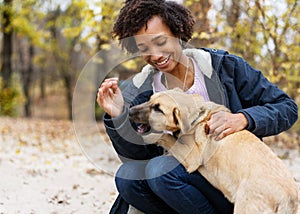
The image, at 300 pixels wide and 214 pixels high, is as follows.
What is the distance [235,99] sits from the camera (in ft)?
11.4

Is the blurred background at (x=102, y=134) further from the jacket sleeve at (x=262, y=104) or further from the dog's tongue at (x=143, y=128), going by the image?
the jacket sleeve at (x=262, y=104)

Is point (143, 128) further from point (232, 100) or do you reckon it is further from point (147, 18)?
point (147, 18)

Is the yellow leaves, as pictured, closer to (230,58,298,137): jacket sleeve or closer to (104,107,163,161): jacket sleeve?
(104,107,163,161): jacket sleeve

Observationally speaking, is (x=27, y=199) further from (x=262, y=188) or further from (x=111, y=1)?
(x=111, y=1)

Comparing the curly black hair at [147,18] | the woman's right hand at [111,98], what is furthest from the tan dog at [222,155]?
the curly black hair at [147,18]

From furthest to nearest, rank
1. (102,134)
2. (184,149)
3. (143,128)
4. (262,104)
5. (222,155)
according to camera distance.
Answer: (102,134)
(262,104)
(143,128)
(184,149)
(222,155)

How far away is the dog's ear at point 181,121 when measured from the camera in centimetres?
319

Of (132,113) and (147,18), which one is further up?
(147,18)

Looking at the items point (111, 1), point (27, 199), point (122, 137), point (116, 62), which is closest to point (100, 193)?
point (27, 199)

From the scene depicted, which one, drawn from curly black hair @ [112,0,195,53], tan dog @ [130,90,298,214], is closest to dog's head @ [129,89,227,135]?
tan dog @ [130,90,298,214]

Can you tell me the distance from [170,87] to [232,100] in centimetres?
48

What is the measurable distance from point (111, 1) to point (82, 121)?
18.2ft

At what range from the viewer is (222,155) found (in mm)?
3121

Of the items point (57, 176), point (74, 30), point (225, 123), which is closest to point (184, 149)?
point (225, 123)
